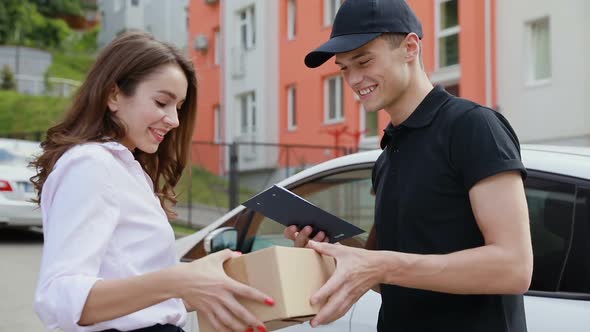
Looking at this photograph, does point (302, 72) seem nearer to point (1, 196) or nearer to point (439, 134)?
point (1, 196)

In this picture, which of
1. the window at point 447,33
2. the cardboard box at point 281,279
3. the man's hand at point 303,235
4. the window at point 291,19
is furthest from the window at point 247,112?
the cardboard box at point 281,279

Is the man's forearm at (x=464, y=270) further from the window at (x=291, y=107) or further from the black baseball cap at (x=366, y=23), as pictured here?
the window at (x=291, y=107)

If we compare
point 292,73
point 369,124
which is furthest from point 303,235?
point 292,73

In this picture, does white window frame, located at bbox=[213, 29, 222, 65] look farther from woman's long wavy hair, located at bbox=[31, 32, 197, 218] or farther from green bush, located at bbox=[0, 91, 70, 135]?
woman's long wavy hair, located at bbox=[31, 32, 197, 218]

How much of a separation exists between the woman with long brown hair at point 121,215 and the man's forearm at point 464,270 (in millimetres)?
306

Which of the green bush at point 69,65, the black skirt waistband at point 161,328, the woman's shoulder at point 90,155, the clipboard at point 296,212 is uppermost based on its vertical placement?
the green bush at point 69,65

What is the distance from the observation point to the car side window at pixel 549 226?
2.67 metres

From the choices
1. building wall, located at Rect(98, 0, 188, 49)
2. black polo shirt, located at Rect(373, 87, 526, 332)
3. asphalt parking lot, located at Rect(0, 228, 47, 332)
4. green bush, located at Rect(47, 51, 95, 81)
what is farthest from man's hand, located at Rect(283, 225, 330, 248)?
green bush, located at Rect(47, 51, 95, 81)

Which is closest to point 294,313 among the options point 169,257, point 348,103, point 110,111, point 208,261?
point 208,261

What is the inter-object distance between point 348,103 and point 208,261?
1809cm

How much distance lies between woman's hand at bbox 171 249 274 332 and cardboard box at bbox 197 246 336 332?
1.4 inches

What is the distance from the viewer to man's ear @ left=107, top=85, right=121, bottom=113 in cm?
199

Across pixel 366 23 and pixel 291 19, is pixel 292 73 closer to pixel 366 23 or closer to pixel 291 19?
pixel 291 19

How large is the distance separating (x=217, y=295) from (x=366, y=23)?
32.2 inches
